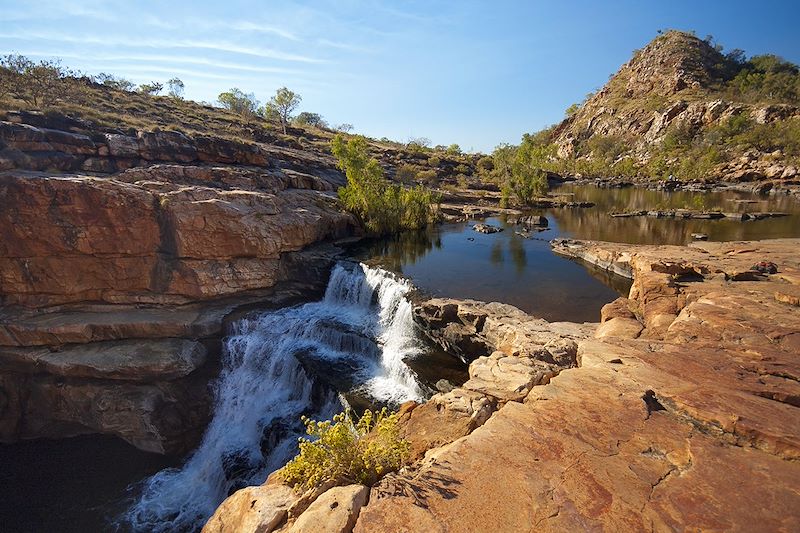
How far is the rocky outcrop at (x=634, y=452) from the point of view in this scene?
375 cm

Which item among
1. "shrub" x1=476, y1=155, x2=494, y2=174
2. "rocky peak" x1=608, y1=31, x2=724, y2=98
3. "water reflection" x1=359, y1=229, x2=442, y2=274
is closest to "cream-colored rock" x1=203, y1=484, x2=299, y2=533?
"water reflection" x1=359, y1=229, x2=442, y2=274

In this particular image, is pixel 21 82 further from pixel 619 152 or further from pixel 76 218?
pixel 619 152

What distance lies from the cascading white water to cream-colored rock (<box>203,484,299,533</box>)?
6.22 metres

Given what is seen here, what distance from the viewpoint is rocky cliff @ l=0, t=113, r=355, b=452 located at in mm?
13023

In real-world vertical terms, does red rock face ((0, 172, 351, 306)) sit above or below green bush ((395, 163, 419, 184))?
below

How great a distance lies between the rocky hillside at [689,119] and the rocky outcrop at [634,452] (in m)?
56.2

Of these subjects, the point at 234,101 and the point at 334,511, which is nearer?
the point at 334,511

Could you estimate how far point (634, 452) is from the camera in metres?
4.54

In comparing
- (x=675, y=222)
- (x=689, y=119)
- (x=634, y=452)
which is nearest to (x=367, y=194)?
(x=634, y=452)

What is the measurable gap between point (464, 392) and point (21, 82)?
35699mm

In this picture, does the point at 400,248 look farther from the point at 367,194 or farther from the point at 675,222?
the point at 675,222

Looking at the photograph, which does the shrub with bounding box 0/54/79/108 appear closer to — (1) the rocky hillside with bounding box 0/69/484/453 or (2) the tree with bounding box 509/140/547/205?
(1) the rocky hillside with bounding box 0/69/484/453

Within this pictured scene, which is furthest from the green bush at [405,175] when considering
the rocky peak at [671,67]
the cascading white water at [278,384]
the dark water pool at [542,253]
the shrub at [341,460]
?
the rocky peak at [671,67]

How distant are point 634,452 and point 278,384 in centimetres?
1133
